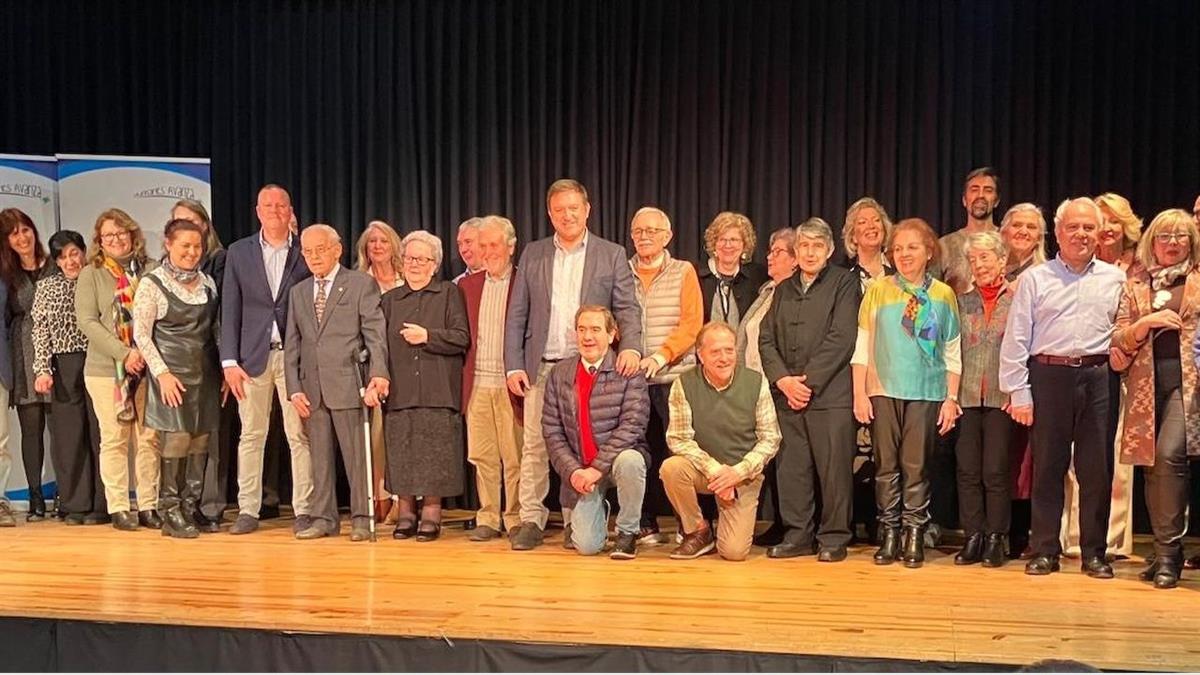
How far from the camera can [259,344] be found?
539cm

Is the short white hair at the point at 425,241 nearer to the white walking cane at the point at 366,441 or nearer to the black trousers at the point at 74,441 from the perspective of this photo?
the white walking cane at the point at 366,441

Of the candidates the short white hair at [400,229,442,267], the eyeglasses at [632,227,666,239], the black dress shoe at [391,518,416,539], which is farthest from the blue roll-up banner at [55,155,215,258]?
the eyeglasses at [632,227,666,239]

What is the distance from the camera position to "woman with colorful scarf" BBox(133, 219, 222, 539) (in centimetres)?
532

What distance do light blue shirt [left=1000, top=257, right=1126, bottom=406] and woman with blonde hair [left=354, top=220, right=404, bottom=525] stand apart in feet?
9.35

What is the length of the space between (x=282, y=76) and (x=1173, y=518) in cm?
518

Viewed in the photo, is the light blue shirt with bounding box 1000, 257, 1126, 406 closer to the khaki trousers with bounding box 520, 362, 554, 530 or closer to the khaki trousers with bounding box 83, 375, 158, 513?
the khaki trousers with bounding box 520, 362, 554, 530

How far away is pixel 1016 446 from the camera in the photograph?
477 centimetres

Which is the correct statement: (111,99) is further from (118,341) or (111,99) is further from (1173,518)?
(1173,518)

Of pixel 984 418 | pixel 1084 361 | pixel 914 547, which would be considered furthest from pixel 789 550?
pixel 1084 361

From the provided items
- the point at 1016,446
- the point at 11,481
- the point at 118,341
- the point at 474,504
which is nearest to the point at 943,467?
the point at 1016,446

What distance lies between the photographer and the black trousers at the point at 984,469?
15.1ft

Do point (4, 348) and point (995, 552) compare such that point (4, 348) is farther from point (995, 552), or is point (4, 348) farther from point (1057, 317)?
point (1057, 317)

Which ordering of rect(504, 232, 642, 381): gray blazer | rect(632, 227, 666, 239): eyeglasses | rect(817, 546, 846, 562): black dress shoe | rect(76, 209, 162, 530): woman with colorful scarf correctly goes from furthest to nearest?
rect(76, 209, 162, 530): woman with colorful scarf, rect(632, 227, 666, 239): eyeglasses, rect(504, 232, 642, 381): gray blazer, rect(817, 546, 846, 562): black dress shoe

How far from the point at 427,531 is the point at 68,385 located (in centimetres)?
199
